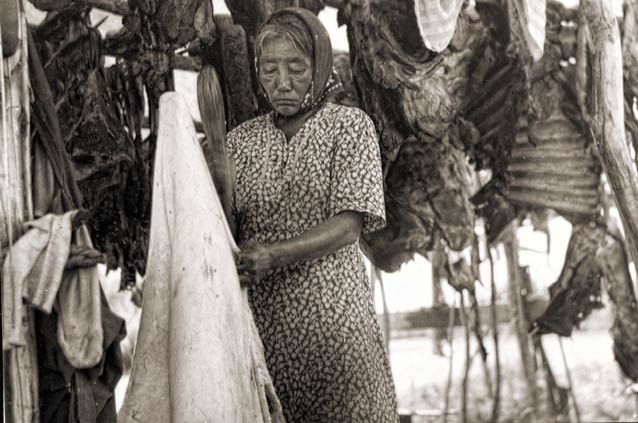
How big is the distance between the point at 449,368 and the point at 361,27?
138 cm

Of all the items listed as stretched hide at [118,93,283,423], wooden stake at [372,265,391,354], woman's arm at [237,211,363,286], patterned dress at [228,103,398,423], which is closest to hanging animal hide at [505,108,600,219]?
wooden stake at [372,265,391,354]

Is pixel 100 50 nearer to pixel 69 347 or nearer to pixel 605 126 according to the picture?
pixel 69 347

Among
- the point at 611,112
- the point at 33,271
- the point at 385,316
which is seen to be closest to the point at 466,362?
the point at 385,316

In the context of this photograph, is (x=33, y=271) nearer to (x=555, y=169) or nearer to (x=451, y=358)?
(x=451, y=358)

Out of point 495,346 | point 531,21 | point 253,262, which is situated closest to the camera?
point 253,262

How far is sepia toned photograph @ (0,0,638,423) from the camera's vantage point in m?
2.90

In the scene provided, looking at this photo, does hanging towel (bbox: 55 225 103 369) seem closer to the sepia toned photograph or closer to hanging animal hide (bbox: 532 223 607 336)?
the sepia toned photograph

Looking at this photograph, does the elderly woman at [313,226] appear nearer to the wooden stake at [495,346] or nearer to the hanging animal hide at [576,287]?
the wooden stake at [495,346]

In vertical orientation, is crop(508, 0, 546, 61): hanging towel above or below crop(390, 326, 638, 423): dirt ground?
above

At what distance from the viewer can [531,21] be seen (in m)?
4.38

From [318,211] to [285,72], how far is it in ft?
1.36

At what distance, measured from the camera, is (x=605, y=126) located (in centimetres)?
454

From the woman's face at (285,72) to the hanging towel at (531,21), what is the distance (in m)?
1.47

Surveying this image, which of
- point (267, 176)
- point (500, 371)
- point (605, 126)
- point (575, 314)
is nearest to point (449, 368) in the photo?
point (500, 371)
